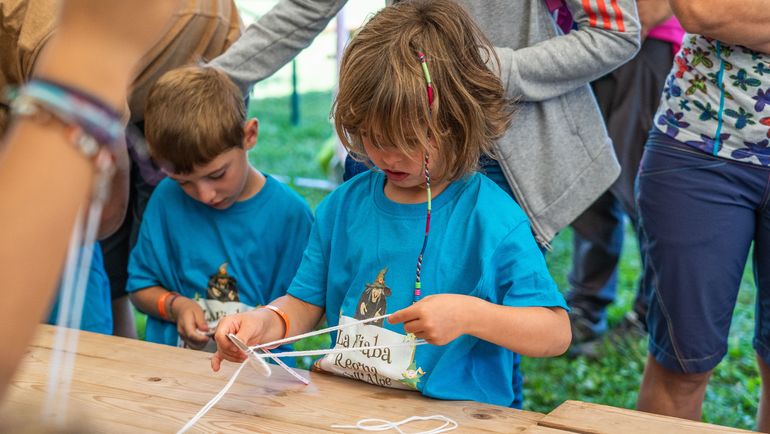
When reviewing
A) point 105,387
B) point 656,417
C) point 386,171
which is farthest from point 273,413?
point 656,417

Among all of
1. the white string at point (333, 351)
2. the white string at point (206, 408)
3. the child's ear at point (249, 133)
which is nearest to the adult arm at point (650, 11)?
the child's ear at point (249, 133)

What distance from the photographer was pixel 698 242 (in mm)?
2014

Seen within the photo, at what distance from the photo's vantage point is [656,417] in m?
1.54

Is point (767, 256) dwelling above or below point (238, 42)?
below

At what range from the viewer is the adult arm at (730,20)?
1.81 m

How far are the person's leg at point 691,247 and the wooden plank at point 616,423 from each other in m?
0.59

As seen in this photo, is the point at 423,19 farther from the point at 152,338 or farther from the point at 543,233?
the point at 152,338

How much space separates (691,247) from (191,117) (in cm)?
130

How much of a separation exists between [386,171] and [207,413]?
0.59 m

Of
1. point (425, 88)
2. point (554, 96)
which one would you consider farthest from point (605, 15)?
point (425, 88)

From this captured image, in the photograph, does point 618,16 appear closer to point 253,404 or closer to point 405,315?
point 405,315

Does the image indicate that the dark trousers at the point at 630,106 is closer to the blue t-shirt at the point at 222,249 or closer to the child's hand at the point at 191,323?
the blue t-shirt at the point at 222,249

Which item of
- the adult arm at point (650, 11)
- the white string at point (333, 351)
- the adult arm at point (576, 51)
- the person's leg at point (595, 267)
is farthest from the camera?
the person's leg at point (595, 267)

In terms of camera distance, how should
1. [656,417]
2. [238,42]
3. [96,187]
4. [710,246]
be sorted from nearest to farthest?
[96,187]
[656,417]
[710,246]
[238,42]
